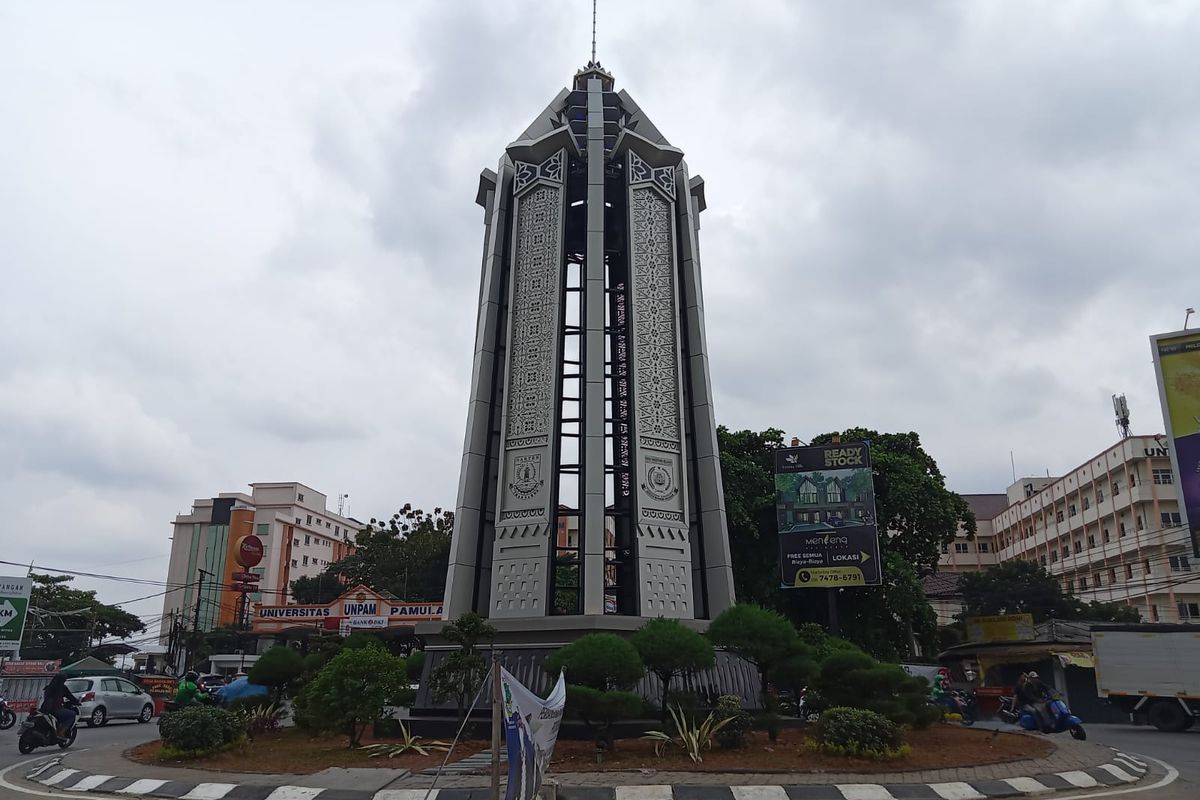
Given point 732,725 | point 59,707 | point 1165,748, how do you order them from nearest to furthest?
1. point 732,725
2. point 59,707
3. point 1165,748

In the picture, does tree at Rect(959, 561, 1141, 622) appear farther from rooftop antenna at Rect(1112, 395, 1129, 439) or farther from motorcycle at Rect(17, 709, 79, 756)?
motorcycle at Rect(17, 709, 79, 756)

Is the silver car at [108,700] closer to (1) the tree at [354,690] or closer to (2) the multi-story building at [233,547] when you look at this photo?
(1) the tree at [354,690]

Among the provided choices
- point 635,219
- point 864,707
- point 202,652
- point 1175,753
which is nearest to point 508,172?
point 635,219

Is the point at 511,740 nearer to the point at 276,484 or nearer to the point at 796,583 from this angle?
the point at 796,583

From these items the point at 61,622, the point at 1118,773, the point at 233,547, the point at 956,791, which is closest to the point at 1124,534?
the point at 1118,773

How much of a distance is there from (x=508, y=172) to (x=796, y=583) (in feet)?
48.4

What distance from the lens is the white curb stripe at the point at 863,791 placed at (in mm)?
9391

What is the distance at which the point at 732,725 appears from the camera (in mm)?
12297

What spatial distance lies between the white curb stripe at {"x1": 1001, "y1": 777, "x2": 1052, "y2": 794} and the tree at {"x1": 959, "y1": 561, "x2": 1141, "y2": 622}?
43753 millimetres

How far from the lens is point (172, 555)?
76.7m

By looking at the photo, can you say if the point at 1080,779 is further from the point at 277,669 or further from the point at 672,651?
the point at 277,669

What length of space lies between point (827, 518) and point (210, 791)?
64.7 ft

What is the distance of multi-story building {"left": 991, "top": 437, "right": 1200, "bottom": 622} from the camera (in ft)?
159

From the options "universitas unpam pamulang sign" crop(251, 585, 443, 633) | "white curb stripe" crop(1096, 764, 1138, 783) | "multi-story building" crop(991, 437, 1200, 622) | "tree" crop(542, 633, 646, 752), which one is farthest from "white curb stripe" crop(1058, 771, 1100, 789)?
"multi-story building" crop(991, 437, 1200, 622)
